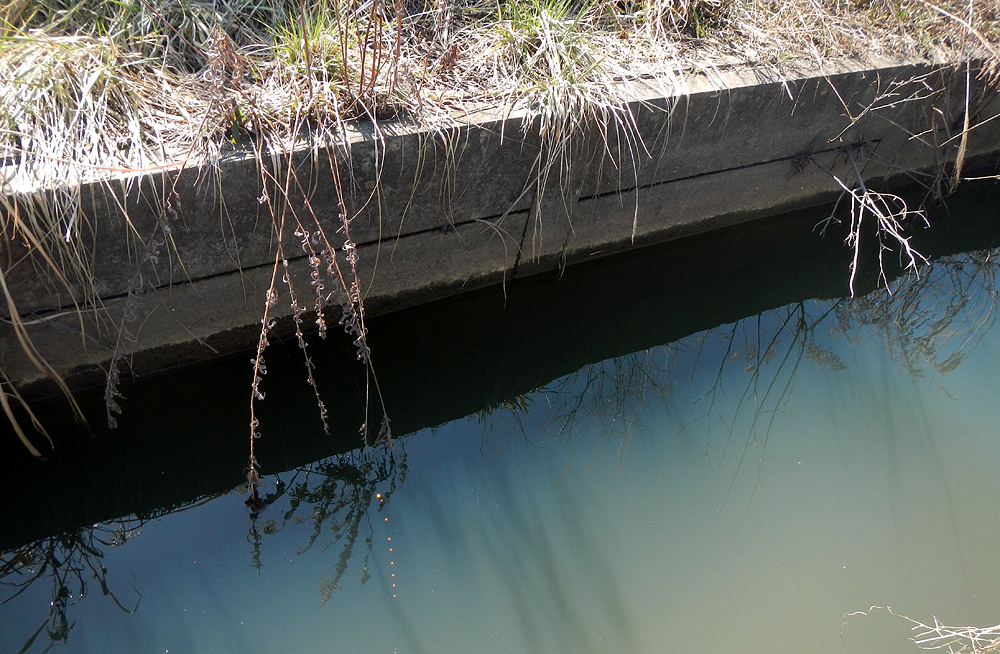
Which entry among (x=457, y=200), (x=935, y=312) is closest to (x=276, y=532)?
(x=457, y=200)

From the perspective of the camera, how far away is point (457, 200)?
2.19 meters

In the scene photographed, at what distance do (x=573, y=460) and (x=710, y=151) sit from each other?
1.23 meters

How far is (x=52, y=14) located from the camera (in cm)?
203

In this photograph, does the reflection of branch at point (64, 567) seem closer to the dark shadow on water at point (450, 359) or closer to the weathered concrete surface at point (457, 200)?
the dark shadow on water at point (450, 359)

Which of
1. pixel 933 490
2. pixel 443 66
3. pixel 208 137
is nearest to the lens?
pixel 208 137

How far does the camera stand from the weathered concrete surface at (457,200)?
1858mm

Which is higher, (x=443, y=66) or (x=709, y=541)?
(x=443, y=66)

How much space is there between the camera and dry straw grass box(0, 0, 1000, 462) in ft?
5.72

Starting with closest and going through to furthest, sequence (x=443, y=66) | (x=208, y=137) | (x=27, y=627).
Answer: (x=27, y=627) < (x=208, y=137) < (x=443, y=66)

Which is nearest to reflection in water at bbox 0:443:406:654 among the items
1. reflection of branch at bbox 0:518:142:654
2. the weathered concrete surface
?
reflection of branch at bbox 0:518:142:654

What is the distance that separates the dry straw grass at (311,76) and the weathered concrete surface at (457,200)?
0.13ft

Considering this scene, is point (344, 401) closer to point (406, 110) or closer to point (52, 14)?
point (406, 110)

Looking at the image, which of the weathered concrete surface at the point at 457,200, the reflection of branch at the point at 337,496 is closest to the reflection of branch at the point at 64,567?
the reflection of branch at the point at 337,496

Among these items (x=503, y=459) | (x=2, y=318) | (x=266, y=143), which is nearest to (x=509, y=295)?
(x=503, y=459)
